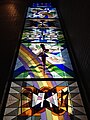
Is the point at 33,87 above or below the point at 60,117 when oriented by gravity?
above

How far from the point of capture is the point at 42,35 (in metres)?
3.17

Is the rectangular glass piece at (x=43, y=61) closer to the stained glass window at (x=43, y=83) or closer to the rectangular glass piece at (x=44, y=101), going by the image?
the stained glass window at (x=43, y=83)

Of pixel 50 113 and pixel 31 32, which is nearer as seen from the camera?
pixel 50 113

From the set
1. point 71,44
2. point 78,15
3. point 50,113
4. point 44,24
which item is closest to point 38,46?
point 71,44

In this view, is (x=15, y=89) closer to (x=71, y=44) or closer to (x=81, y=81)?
(x=81, y=81)

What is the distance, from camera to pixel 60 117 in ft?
5.58

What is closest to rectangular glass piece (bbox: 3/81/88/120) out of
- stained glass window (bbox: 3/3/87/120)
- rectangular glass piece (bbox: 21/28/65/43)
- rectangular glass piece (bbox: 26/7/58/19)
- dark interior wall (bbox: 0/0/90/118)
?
stained glass window (bbox: 3/3/87/120)

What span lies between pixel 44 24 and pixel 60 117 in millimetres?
2143

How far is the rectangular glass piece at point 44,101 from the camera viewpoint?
67.5 inches

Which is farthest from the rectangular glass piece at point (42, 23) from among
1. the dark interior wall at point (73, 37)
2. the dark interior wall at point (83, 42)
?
the dark interior wall at point (83, 42)

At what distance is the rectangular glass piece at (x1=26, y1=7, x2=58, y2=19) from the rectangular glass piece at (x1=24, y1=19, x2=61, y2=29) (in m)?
0.19

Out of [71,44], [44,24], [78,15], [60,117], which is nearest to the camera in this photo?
[60,117]

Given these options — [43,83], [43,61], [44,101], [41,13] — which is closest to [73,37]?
[43,61]

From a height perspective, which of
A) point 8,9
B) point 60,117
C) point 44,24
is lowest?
point 60,117
